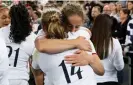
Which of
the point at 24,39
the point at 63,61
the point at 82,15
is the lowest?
the point at 24,39

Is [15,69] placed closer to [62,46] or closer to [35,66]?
[35,66]

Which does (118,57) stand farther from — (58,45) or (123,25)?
(123,25)

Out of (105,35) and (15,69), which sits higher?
(105,35)

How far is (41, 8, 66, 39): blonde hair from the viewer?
2.85m

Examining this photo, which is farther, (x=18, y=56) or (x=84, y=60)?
(x=18, y=56)

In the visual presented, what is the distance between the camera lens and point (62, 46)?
2.87 metres

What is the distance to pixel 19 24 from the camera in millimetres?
4387

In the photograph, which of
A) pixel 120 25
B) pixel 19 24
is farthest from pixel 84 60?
pixel 120 25

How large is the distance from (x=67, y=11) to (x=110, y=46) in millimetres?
1427

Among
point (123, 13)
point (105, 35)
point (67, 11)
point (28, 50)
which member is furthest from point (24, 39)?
point (123, 13)

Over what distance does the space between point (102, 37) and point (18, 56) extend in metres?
0.97

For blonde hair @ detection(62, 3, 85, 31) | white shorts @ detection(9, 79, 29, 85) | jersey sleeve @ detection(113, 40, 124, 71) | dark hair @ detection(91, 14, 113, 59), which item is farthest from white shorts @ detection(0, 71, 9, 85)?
jersey sleeve @ detection(113, 40, 124, 71)

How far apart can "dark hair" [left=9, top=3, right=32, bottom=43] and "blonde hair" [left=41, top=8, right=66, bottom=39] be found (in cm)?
140

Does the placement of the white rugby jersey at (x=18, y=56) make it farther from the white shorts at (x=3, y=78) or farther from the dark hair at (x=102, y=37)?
the white shorts at (x=3, y=78)
